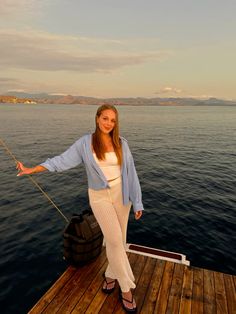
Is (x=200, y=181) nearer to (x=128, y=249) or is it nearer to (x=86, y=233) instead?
(x=128, y=249)

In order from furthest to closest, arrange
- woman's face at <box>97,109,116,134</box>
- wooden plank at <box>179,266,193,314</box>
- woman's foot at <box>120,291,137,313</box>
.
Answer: wooden plank at <box>179,266,193,314</box>
woman's foot at <box>120,291,137,313</box>
woman's face at <box>97,109,116,134</box>

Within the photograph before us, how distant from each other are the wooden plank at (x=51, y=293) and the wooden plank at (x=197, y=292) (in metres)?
2.50

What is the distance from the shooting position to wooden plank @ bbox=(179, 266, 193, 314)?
4.50 m

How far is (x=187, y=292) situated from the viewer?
4.92 m

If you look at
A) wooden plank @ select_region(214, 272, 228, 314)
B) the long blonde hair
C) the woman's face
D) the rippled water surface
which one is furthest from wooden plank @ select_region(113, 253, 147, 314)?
the woman's face

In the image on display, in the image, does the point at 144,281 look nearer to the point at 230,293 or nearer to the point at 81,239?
the point at 81,239

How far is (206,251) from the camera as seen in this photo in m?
9.01

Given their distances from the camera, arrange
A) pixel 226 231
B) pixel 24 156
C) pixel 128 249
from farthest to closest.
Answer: pixel 24 156 < pixel 226 231 < pixel 128 249

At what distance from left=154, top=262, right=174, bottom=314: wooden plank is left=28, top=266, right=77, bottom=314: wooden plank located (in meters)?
1.87

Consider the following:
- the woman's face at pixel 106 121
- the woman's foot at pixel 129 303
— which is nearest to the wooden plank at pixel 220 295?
the woman's foot at pixel 129 303

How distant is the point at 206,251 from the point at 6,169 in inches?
614

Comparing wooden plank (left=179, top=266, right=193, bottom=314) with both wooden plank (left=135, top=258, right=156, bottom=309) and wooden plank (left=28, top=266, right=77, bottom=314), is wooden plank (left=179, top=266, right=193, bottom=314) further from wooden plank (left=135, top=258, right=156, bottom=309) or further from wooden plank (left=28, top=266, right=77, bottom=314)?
wooden plank (left=28, top=266, right=77, bottom=314)

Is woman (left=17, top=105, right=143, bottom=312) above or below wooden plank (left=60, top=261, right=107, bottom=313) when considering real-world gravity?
above

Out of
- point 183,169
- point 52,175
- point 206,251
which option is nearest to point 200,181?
point 183,169
